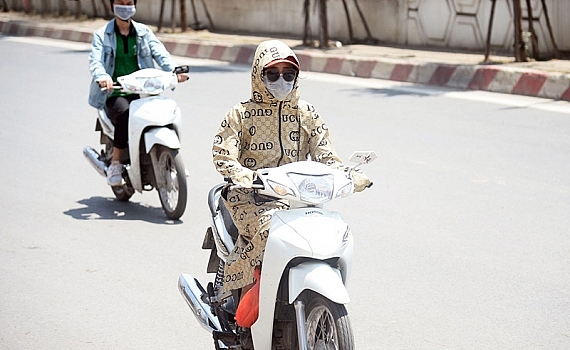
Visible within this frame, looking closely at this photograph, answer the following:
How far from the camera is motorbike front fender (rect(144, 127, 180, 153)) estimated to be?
6770mm

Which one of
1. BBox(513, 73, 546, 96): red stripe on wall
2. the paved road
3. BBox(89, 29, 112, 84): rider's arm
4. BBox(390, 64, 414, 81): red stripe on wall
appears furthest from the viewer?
BBox(390, 64, 414, 81): red stripe on wall

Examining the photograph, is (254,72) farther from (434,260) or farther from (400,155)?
(400,155)

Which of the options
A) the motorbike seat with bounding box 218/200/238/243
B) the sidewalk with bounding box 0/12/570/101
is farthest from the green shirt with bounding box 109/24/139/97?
the sidewalk with bounding box 0/12/570/101

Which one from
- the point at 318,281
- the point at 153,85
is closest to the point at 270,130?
the point at 318,281

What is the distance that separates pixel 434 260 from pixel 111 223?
8.09 ft

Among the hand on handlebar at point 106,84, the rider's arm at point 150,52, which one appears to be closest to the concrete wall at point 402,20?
the rider's arm at point 150,52

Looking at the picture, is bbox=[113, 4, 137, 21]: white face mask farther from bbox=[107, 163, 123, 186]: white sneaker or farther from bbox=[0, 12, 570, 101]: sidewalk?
bbox=[0, 12, 570, 101]: sidewalk

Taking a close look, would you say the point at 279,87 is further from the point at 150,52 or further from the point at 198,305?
the point at 150,52

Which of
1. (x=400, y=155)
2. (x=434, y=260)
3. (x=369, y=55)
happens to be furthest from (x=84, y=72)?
(x=434, y=260)

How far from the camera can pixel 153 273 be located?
571 centimetres

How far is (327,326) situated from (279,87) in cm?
101

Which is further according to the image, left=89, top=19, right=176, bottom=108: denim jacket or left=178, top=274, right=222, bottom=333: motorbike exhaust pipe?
left=89, top=19, right=176, bottom=108: denim jacket

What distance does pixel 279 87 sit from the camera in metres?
3.90

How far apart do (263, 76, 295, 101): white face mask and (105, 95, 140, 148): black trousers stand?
3405mm
